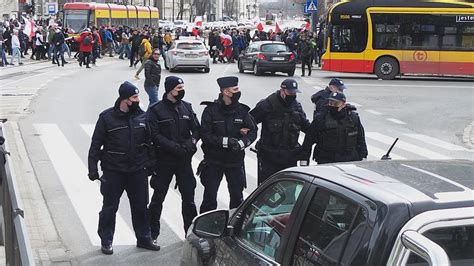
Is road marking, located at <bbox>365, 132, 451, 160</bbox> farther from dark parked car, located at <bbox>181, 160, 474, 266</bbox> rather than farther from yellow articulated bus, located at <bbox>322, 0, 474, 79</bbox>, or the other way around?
yellow articulated bus, located at <bbox>322, 0, 474, 79</bbox>

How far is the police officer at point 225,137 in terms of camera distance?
7.73 m

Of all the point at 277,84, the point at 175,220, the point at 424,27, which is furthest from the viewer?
the point at 424,27

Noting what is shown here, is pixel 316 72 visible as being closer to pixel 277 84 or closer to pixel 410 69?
pixel 410 69

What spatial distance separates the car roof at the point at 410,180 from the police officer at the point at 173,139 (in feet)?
12.0

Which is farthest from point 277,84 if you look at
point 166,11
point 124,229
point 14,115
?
point 166,11

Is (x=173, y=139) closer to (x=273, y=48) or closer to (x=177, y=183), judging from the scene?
(x=177, y=183)

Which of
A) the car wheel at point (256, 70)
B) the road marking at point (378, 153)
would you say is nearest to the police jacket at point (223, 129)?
the road marking at point (378, 153)

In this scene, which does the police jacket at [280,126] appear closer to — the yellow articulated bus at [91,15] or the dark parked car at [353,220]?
the dark parked car at [353,220]

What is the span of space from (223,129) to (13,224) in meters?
2.91

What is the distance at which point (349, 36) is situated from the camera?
30484 millimetres

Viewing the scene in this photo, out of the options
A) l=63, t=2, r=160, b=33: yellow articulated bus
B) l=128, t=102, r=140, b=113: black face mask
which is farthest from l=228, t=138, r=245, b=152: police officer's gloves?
l=63, t=2, r=160, b=33: yellow articulated bus

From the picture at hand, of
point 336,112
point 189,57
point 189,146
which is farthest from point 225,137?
point 189,57

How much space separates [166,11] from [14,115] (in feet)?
361

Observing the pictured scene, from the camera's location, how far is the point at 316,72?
3509 centimetres
